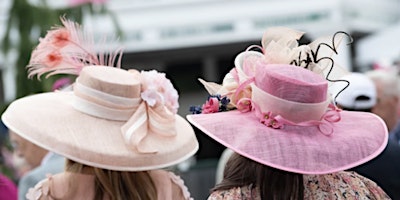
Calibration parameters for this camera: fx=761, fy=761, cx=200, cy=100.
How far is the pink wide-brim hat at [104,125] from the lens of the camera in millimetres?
2361

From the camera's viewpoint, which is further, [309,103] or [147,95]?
[147,95]

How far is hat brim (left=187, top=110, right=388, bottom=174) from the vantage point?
1958 millimetres

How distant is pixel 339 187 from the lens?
6.81ft

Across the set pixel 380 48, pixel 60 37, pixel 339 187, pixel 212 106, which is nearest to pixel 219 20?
pixel 380 48

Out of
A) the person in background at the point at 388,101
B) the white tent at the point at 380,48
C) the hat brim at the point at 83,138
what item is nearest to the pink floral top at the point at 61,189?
the hat brim at the point at 83,138

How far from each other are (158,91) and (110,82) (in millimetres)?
174

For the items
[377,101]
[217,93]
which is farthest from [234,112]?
[377,101]

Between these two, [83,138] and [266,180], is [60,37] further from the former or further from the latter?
[266,180]

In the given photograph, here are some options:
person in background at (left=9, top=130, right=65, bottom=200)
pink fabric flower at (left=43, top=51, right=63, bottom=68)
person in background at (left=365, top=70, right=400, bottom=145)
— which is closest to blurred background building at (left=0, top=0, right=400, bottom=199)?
person in background at (left=365, top=70, right=400, bottom=145)

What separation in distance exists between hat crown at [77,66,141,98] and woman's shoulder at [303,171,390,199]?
2.28ft

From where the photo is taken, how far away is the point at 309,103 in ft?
6.66

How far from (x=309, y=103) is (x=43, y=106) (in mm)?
939

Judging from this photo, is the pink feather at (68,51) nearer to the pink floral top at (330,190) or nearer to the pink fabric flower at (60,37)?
the pink fabric flower at (60,37)

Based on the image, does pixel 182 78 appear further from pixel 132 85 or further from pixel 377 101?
pixel 132 85
